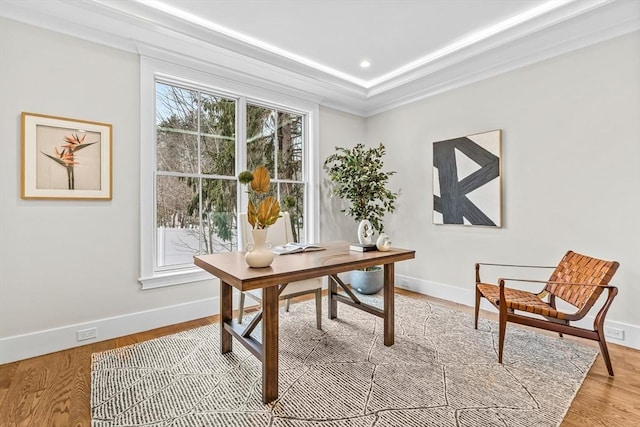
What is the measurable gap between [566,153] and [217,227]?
343 cm

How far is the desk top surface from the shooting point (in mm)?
1667

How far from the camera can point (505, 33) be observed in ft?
9.30

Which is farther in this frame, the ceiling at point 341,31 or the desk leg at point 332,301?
the desk leg at point 332,301

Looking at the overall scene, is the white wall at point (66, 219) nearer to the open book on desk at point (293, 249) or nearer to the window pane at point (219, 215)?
the window pane at point (219, 215)

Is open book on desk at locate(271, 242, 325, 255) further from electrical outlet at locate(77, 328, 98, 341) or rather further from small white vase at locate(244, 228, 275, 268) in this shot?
electrical outlet at locate(77, 328, 98, 341)

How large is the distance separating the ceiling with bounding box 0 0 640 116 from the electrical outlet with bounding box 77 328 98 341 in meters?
2.38

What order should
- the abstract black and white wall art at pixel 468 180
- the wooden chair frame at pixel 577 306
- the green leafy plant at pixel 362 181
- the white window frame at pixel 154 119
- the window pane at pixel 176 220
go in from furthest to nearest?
the green leafy plant at pixel 362 181, the abstract black and white wall art at pixel 468 180, the window pane at pixel 176 220, the white window frame at pixel 154 119, the wooden chair frame at pixel 577 306

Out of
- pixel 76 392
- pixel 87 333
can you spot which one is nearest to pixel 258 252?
pixel 76 392

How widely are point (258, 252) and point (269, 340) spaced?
50cm

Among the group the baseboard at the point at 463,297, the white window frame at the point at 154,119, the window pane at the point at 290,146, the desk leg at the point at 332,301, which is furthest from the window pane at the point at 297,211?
the baseboard at the point at 463,297

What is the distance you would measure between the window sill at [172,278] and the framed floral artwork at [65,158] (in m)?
0.81

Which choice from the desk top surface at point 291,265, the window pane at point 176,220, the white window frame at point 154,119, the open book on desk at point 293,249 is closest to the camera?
the desk top surface at point 291,265

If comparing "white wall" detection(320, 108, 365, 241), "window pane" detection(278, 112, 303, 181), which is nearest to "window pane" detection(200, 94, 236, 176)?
"window pane" detection(278, 112, 303, 181)

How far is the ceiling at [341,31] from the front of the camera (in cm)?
246
